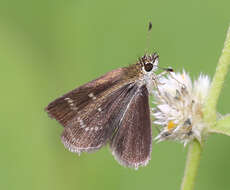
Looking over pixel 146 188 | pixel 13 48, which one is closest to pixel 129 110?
pixel 146 188

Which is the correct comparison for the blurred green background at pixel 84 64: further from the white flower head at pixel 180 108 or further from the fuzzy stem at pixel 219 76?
the fuzzy stem at pixel 219 76

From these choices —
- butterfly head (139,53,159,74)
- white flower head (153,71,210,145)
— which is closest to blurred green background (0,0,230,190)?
butterfly head (139,53,159,74)

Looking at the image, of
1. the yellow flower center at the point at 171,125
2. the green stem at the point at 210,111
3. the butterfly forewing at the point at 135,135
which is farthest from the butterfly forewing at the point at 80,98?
the green stem at the point at 210,111

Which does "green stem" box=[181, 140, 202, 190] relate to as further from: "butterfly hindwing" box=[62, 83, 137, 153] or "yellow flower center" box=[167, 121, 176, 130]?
"butterfly hindwing" box=[62, 83, 137, 153]

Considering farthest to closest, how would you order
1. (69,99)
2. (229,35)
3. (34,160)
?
(34,160)
(69,99)
(229,35)

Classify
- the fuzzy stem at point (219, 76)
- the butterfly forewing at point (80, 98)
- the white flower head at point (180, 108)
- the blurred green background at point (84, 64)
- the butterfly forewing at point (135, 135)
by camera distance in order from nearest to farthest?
1. the fuzzy stem at point (219, 76)
2. the white flower head at point (180, 108)
3. the butterfly forewing at point (135, 135)
4. the butterfly forewing at point (80, 98)
5. the blurred green background at point (84, 64)

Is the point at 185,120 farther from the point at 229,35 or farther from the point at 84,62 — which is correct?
the point at 84,62
